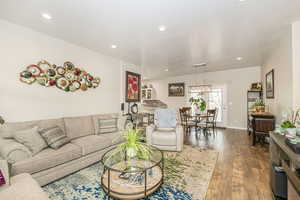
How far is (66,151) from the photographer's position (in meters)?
2.27

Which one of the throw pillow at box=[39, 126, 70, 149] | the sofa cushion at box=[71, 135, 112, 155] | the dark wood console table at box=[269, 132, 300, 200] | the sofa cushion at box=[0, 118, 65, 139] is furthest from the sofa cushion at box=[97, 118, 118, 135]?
the dark wood console table at box=[269, 132, 300, 200]

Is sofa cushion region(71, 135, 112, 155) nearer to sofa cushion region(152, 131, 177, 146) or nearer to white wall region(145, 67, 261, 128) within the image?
sofa cushion region(152, 131, 177, 146)

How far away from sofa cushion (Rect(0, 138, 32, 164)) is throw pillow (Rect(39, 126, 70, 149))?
1.03 feet

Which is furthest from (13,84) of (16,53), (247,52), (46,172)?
(247,52)

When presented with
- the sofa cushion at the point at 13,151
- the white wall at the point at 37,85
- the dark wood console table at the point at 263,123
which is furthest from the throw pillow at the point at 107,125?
the dark wood console table at the point at 263,123

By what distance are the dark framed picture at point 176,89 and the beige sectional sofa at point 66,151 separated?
4758 mm

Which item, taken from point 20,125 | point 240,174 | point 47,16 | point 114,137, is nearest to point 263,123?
point 240,174

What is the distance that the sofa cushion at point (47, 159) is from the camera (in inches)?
71.3

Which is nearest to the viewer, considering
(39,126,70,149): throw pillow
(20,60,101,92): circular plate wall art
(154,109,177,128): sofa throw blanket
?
(39,126,70,149): throw pillow

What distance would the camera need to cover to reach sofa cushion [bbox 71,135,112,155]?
2.54 meters

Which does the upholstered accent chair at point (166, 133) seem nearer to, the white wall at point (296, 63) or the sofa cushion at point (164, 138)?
the sofa cushion at point (164, 138)

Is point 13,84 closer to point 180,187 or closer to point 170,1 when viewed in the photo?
point 170,1

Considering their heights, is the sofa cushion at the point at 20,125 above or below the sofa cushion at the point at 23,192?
above

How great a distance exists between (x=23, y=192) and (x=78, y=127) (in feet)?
6.05
